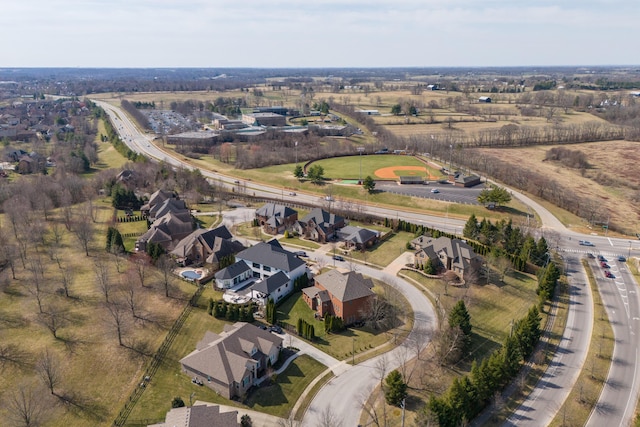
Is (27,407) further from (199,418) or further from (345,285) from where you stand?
(345,285)

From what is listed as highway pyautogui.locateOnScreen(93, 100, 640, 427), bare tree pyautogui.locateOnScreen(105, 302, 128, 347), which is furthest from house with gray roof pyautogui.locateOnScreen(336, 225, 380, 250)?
bare tree pyautogui.locateOnScreen(105, 302, 128, 347)

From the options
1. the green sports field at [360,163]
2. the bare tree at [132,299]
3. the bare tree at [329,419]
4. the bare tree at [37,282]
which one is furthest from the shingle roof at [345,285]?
the green sports field at [360,163]

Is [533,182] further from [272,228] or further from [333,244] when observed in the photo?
[272,228]

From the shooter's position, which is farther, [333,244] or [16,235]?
[333,244]

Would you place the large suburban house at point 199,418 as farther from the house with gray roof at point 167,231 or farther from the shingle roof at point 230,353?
the house with gray roof at point 167,231

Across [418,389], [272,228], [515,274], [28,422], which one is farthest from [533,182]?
[28,422]

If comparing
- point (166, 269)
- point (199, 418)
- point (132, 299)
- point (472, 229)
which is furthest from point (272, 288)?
point (472, 229)

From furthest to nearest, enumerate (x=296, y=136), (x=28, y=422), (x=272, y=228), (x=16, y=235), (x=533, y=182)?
(x=296, y=136) → (x=533, y=182) → (x=272, y=228) → (x=16, y=235) → (x=28, y=422)
